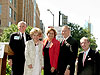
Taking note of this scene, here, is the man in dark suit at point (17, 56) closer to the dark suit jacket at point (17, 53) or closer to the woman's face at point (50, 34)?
the dark suit jacket at point (17, 53)

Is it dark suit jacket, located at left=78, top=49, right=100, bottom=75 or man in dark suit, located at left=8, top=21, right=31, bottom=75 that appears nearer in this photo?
man in dark suit, located at left=8, top=21, right=31, bottom=75

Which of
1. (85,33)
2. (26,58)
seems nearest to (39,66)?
(26,58)

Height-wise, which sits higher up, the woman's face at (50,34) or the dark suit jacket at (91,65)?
the woman's face at (50,34)

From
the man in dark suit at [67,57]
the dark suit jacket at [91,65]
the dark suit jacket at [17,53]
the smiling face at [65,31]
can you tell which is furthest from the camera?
the smiling face at [65,31]

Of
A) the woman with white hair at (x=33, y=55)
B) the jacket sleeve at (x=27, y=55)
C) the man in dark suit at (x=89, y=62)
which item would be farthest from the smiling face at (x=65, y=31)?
the jacket sleeve at (x=27, y=55)

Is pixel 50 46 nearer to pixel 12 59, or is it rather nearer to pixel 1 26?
pixel 12 59

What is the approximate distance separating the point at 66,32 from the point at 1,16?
33117 mm

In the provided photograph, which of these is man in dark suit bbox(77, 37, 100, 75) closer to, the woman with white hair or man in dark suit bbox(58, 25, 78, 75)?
man in dark suit bbox(58, 25, 78, 75)

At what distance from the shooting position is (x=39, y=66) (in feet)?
13.4

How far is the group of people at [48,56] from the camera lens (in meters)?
3.97

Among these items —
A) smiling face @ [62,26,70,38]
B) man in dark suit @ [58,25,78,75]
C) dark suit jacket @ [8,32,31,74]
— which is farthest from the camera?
smiling face @ [62,26,70,38]

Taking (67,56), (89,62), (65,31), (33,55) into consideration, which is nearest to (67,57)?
(67,56)

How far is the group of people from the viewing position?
397 cm

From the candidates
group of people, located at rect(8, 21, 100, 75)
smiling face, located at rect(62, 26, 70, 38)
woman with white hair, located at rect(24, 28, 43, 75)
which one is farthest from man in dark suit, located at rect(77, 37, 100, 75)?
woman with white hair, located at rect(24, 28, 43, 75)
